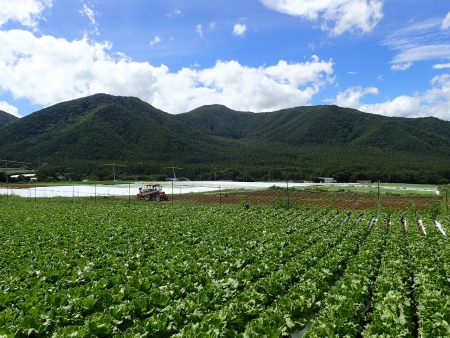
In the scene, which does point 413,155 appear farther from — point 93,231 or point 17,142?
point 17,142

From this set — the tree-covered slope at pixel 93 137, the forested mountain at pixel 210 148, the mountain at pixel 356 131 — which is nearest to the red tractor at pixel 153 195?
the forested mountain at pixel 210 148

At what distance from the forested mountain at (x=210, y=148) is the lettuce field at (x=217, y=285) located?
59662 millimetres

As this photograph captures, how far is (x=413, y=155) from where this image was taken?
341 feet

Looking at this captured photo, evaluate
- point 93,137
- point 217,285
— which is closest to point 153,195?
point 217,285

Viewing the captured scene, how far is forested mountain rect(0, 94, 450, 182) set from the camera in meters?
81.8

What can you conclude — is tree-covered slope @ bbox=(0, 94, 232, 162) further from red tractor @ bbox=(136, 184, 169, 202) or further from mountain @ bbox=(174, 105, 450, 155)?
red tractor @ bbox=(136, 184, 169, 202)

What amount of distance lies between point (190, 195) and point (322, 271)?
30.8 meters

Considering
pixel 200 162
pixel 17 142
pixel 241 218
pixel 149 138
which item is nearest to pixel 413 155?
pixel 200 162

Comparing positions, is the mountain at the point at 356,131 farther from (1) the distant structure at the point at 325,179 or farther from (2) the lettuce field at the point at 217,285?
(2) the lettuce field at the point at 217,285

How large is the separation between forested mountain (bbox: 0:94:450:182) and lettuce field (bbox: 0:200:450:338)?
5966cm

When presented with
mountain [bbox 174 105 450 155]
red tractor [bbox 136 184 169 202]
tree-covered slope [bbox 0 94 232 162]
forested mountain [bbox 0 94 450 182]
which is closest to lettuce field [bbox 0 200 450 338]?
red tractor [bbox 136 184 169 202]

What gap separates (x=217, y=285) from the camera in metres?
8.26

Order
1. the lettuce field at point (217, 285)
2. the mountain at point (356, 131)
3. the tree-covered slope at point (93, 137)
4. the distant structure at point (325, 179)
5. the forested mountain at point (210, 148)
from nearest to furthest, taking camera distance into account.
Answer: the lettuce field at point (217, 285)
the distant structure at point (325, 179)
the forested mountain at point (210, 148)
the tree-covered slope at point (93, 137)
the mountain at point (356, 131)

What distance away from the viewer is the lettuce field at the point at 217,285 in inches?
231
